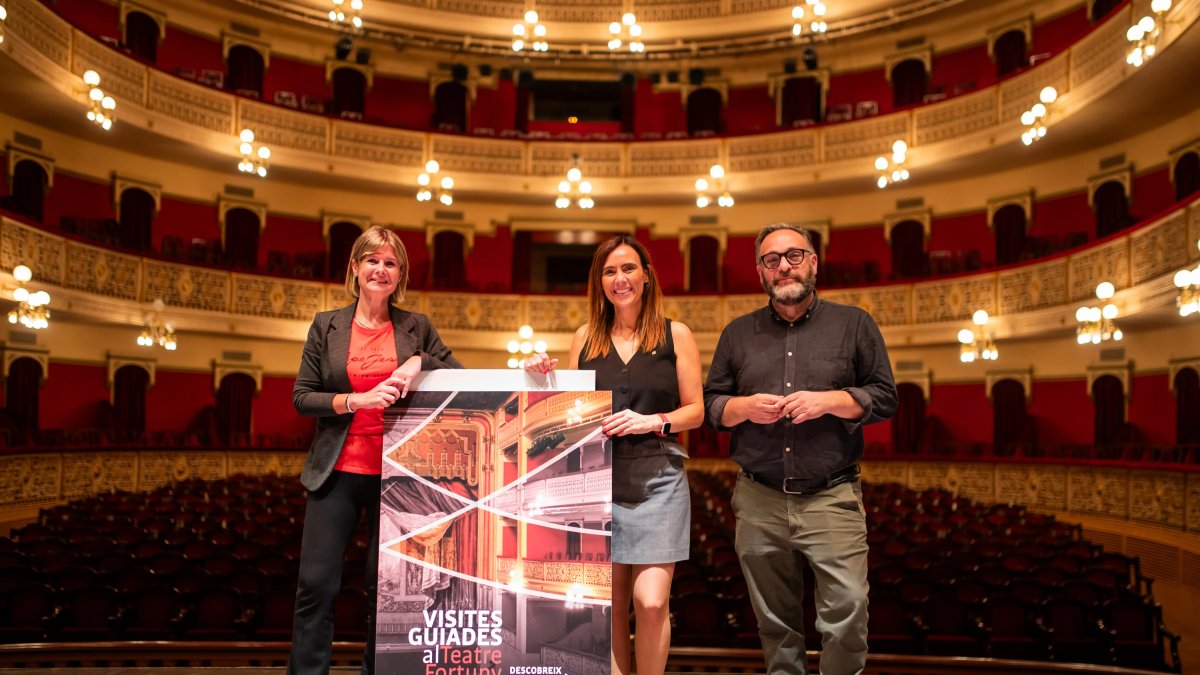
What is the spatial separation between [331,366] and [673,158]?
17885 millimetres

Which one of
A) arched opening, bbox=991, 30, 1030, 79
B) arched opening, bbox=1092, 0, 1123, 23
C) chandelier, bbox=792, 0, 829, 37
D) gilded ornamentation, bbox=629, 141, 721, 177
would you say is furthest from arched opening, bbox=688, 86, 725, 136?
arched opening, bbox=1092, 0, 1123, 23

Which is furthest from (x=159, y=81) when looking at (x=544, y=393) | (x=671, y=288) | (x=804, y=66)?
(x=544, y=393)

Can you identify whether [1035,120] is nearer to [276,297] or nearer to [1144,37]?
[1144,37]

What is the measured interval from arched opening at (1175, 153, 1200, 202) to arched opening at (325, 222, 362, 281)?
15.8 m

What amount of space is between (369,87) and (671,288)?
345 inches

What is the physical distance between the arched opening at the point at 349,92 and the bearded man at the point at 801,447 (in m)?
19.6

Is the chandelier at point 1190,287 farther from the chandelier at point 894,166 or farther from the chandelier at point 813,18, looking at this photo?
the chandelier at point 813,18

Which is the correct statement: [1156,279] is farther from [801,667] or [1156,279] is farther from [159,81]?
[159,81]

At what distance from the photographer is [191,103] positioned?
1708 cm

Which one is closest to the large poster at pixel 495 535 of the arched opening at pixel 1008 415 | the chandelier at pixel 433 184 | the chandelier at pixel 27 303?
the chandelier at pixel 27 303

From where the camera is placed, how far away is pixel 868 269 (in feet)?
64.3

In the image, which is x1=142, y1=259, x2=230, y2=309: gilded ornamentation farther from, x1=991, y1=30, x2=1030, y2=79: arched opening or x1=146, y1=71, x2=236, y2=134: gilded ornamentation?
x1=991, y1=30, x2=1030, y2=79: arched opening

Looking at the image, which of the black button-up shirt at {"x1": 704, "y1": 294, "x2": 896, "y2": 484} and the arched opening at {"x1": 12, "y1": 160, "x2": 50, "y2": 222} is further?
the arched opening at {"x1": 12, "y1": 160, "x2": 50, "y2": 222}

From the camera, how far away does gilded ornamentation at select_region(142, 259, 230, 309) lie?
1628cm
